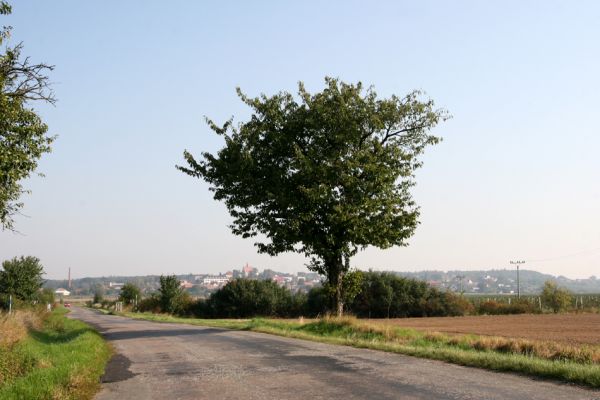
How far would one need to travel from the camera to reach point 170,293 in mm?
80625

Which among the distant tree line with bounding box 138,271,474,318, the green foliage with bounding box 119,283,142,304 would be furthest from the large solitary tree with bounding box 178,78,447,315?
the green foliage with bounding box 119,283,142,304

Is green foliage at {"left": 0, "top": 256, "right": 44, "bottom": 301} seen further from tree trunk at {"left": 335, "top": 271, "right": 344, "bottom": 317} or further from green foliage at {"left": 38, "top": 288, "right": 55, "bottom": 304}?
tree trunk at {"left": 335, "top": 271, "right": 344, "bottom": 317}

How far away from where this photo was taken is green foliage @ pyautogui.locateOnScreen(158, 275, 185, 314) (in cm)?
8067

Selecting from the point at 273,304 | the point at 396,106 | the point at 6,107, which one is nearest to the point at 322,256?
the point at 396,106

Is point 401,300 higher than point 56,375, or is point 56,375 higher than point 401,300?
point 56,375

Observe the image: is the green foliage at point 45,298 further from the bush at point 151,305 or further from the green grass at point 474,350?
the green grass at point 474,350

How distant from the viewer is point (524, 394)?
8859 millimetres

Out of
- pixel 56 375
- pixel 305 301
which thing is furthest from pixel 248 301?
pixel 56 375

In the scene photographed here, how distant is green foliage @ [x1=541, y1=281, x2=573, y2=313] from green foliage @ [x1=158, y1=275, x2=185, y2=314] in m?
49.5

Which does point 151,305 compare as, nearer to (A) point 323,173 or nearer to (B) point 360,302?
(B) point 360,302

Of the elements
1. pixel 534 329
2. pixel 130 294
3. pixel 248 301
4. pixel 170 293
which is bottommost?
pixel 130 294

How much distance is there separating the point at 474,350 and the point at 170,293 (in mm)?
69365

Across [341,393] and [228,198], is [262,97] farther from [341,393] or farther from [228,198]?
[341,393]

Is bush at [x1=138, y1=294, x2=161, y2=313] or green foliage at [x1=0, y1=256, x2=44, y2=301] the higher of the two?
green foliage at [x1=0, y1=256, x2=44, y2=301]
